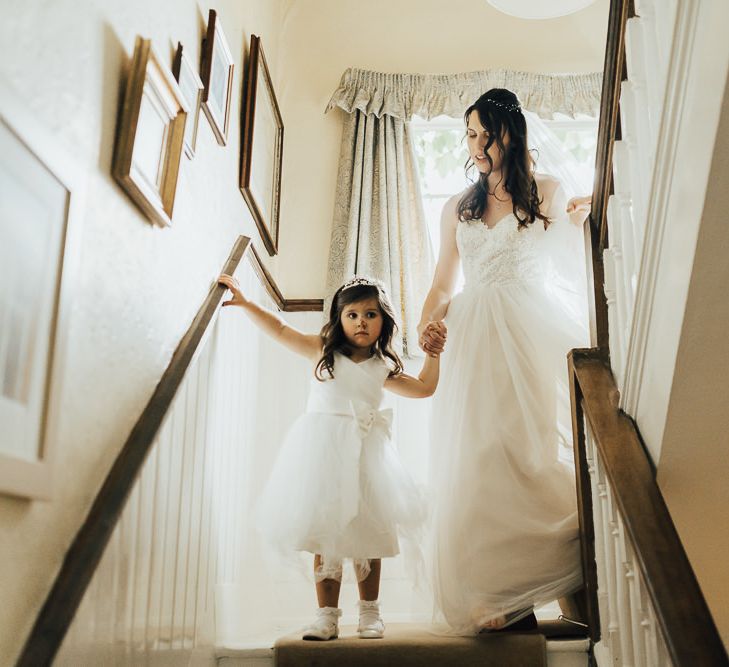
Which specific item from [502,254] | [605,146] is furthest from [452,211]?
[605,146]

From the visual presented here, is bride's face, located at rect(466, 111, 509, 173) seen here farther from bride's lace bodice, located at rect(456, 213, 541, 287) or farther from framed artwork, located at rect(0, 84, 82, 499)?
framed artwork, located at rect(0, 84, 82, 499)

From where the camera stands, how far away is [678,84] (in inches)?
63.7

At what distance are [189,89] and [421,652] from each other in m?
1.75

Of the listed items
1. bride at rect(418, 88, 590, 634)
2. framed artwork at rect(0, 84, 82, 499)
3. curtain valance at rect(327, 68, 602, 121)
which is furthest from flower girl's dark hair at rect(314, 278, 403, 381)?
curtain valance at rect(327, 68, 602, 121)

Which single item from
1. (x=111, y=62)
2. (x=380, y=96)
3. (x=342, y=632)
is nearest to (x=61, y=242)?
(x=111, y=62)

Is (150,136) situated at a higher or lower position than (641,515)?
higher

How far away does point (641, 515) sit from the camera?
1642 mm

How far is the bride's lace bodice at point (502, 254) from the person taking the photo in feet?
9.30

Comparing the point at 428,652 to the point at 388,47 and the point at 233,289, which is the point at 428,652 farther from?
the point at 388,47

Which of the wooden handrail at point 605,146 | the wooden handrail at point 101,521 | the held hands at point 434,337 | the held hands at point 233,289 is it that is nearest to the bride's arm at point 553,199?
the wooden handrail at point 605,146

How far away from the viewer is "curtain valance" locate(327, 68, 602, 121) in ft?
14.0

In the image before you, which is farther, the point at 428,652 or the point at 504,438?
the point at 504,438

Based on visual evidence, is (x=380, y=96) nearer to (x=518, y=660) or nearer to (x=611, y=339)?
(x=611, y=339)

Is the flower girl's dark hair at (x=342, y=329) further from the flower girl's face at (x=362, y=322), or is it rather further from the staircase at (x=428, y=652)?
the staircase at (x=428, y=652)
